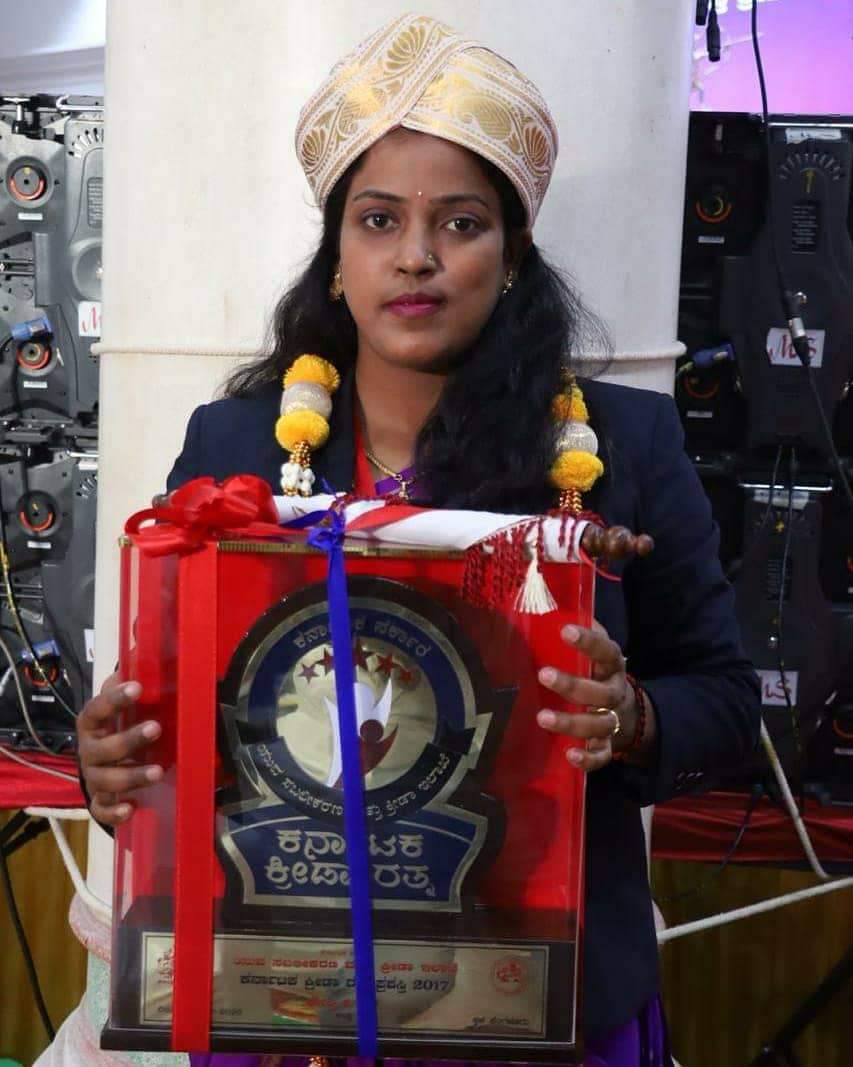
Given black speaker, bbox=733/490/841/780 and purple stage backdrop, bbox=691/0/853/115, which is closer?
black speaker, bbox=733/490/841/780

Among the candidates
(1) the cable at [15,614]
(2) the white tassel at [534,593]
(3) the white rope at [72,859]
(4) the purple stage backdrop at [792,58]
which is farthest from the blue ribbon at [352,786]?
(4) the purple stage backdrop at [792,58]

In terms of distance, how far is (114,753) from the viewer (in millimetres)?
1013

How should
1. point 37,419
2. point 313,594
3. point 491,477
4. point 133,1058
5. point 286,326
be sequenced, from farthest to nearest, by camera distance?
1. point 37,419
2. point 133,1058
3. point 286,326
4. point 491,477
5. point 313,594

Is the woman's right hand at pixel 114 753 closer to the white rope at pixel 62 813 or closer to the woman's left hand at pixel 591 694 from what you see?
the woman's left hand at pixel 591 694

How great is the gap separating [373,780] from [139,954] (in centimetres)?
21

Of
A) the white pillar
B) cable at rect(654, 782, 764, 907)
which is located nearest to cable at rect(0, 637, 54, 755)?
the white pillar

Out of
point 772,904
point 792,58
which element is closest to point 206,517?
point 772,904

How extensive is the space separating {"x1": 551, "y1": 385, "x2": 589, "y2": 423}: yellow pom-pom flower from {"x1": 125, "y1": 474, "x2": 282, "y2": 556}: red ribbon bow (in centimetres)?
32

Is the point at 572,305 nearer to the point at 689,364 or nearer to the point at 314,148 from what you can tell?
the point at 314,148

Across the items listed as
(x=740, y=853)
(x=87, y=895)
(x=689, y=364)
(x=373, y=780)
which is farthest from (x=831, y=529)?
(x=373, y=780)

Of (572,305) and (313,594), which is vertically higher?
A: (572,305)

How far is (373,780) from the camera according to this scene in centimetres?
99

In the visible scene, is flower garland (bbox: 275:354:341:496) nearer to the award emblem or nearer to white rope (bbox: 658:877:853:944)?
the award emblem

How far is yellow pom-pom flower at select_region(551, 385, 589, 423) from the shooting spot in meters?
1.22
